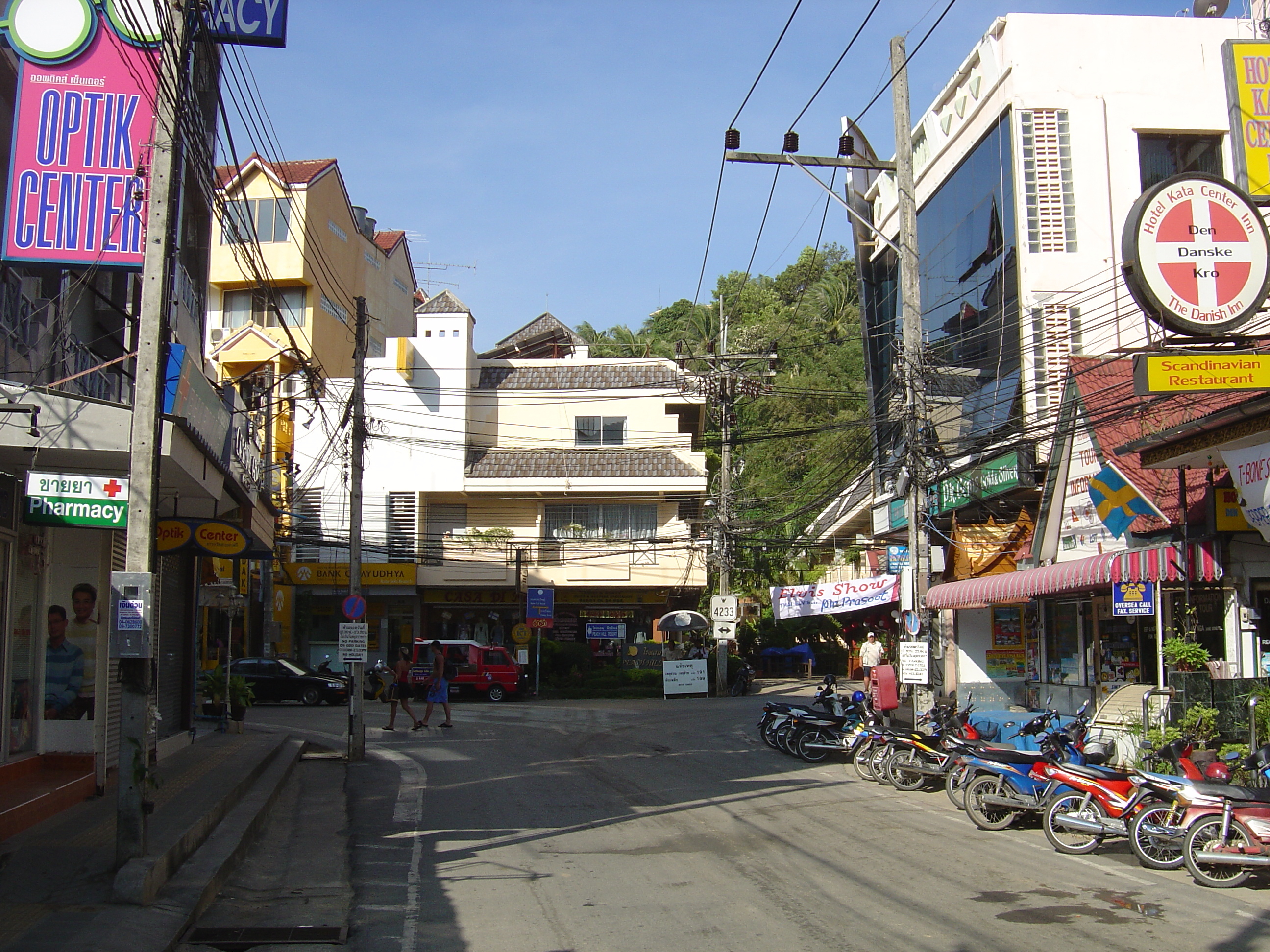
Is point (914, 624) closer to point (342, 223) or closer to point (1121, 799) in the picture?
point (1121, 799)

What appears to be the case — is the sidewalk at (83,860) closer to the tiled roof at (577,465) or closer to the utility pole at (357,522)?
the utility pole at (357,522)

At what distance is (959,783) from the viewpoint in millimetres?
13086

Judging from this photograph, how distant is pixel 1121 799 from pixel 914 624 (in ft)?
24.5

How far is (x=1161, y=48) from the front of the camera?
2522 centimetres

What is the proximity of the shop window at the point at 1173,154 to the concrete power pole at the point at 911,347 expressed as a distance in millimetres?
9809

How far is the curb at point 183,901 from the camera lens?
6723mm

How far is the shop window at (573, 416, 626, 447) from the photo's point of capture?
3984 centimetres

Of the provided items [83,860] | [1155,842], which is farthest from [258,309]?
[1155,842]

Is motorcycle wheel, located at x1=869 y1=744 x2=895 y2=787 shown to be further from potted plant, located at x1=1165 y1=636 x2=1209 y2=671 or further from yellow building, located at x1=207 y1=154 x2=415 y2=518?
yellow building, located at x1=207 y1=154 x2=415 y2=518

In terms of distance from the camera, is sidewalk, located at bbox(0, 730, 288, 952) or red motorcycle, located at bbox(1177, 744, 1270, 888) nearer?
sidewalk, located at bbox(0, 730, 288, 952)

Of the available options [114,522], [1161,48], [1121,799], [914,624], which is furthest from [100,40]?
[1161,48]

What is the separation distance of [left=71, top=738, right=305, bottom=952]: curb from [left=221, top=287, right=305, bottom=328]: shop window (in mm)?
30751

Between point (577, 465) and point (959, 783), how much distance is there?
86.0 feet

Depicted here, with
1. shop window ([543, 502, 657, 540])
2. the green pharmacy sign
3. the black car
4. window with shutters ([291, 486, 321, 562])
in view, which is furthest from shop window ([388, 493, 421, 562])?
the green pharmacy sign
